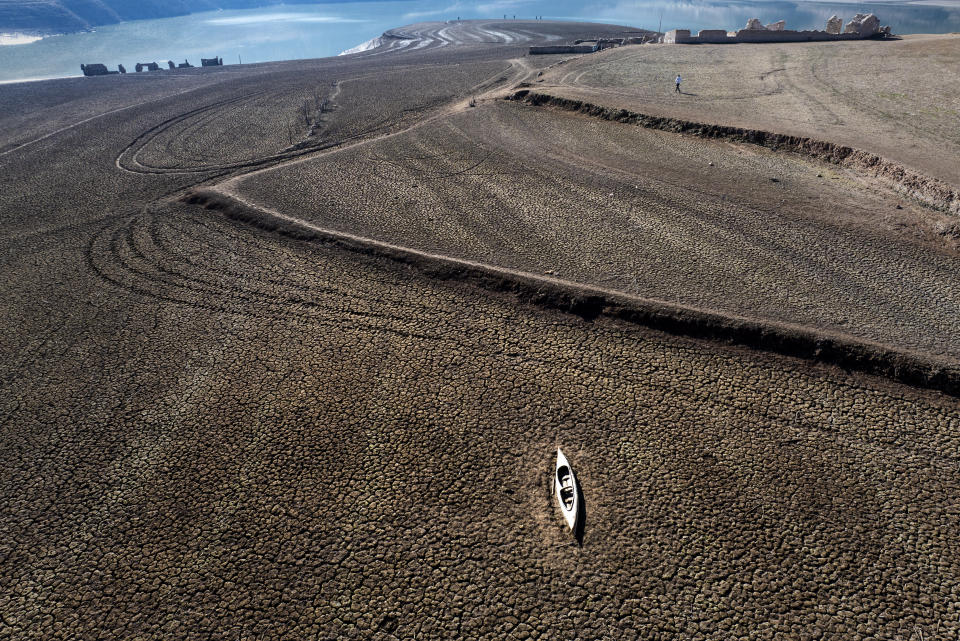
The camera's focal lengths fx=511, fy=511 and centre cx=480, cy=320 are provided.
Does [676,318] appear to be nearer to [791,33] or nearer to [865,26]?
A: [791,33]

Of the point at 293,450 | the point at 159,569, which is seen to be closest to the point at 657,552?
the point at 293,450

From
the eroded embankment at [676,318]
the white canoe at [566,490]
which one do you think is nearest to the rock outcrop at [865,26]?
the eroded embankment at [676,318]

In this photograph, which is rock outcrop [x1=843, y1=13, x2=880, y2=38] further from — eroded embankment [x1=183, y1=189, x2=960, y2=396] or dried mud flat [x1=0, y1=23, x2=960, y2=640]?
eroded embankment [x1=183, y1=189, x2=960, y2=396]

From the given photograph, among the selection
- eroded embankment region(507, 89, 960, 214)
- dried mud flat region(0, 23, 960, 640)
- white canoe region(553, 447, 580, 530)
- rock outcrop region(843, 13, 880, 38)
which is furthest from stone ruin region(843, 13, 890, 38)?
white canoe region(553, 447, 580, 530)

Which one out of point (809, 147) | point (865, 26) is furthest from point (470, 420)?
point (865, 26)

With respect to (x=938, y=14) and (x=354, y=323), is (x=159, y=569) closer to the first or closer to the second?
(x=354, y=323)

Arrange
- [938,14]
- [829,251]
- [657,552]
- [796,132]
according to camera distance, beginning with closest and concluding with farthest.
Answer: [657,552] < [829,251] < [796,132] < [938,14]

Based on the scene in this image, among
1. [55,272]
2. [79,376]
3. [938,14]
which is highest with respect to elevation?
[938,14]
